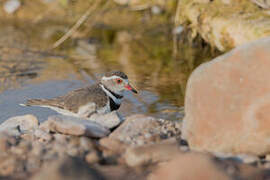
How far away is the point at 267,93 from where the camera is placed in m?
5.02

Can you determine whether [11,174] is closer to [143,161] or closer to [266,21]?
[143,161]

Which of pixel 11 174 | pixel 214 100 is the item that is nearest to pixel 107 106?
pixel 214 100

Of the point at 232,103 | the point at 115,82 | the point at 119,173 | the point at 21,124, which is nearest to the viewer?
the point at 119,173

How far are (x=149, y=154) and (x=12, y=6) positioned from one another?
1047cm

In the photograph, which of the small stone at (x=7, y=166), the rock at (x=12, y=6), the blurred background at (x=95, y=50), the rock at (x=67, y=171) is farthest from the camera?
the rock at (x=12, y=6)

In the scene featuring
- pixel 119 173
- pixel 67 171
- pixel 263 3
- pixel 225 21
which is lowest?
pixel 119 173

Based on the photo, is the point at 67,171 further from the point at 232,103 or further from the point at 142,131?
the point at 232,103

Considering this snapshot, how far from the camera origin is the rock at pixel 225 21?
9552 millimetres

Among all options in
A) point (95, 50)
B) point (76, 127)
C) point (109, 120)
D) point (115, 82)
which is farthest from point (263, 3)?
point (76, 127)

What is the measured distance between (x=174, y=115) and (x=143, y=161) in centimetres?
289

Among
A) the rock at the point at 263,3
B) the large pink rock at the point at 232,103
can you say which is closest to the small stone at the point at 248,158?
the large pink rock at the point at 232,103

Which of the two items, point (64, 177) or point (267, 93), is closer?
point (64, 177)

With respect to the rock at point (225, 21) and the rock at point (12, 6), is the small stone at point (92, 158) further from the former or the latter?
the rock at point (12, 6)

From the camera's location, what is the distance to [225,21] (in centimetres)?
1002
